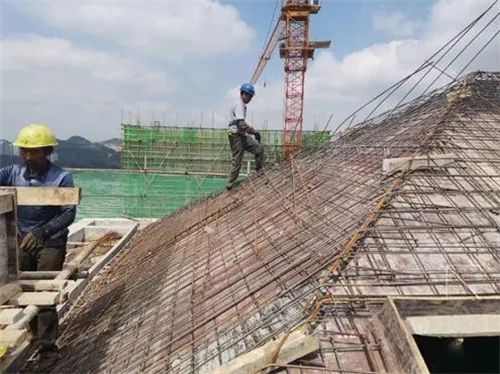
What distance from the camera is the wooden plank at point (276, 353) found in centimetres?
310

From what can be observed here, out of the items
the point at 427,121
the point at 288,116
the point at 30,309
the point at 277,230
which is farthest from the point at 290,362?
the point at 288,116

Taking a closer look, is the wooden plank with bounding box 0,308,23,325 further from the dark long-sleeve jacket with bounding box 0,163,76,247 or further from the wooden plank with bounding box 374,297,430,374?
the wooden plank with bounding box 374,297,430,374

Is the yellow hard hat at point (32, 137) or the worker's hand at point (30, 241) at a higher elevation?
the yellow hard hat at point (32, 137)

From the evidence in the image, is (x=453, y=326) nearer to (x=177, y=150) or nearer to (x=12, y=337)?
(x=12, y=337)

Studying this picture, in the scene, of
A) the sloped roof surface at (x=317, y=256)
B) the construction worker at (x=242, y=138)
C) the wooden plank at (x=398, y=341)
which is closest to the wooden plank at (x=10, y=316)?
the sloped roof surface at (x=317, y=256)

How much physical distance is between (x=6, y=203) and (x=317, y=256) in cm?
290

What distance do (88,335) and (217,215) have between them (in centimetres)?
380

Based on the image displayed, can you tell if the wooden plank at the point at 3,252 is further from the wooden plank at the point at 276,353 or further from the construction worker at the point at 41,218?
the wooden plank at the point at 276,353

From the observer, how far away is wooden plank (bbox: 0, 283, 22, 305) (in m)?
3.97

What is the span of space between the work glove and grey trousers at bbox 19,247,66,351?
77 mm

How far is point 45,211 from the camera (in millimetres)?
5262

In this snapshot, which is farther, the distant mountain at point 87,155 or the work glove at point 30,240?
the distant mountain at point 87,155

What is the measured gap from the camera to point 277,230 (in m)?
6.23

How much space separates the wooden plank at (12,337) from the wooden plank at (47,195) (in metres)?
1.29
